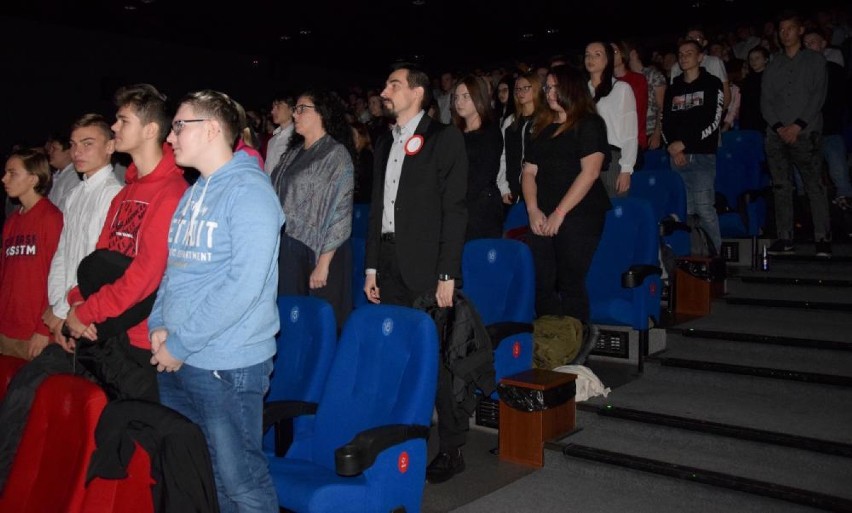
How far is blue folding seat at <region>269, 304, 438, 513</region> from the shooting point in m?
2.14

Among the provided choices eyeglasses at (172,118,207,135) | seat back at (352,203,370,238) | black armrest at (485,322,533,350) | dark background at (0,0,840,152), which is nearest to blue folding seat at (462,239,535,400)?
black armrest at (485,322,533,350)

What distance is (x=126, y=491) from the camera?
5.89 feet

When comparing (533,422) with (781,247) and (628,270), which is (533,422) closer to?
(628,270)

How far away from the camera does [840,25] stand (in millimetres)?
7938

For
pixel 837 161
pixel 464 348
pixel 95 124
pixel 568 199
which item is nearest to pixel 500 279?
pixel 568 199

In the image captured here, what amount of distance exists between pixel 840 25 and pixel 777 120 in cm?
367

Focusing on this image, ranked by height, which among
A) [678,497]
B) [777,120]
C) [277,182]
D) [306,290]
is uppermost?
[777,120]

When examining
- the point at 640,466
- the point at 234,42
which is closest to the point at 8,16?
the point at 234,42

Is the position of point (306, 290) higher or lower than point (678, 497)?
higher

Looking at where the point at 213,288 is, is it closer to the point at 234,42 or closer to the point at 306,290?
the point at 306,290

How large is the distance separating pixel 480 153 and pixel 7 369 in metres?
2.39

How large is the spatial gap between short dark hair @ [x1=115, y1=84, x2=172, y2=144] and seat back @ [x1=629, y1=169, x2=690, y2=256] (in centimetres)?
316

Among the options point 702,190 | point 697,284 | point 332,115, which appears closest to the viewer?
point 332,115

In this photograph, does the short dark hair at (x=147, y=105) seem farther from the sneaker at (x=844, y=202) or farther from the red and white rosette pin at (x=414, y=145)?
the sneaker at (x=844, y=202)
